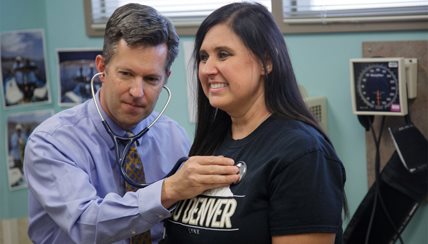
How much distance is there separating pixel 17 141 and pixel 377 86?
1591 mm

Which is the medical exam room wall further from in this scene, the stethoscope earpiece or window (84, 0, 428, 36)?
the stethoscope earpiece

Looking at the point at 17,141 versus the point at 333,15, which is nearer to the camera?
the point at 333,15

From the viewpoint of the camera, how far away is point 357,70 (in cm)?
214

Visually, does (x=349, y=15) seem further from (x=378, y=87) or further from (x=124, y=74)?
(x=124, y=74)

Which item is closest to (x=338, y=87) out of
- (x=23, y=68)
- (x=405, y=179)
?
(x=405, y=179)

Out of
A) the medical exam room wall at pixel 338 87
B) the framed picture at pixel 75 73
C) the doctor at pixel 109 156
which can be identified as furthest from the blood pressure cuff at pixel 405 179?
the framed picture at pixel 75 73

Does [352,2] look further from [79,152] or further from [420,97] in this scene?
[79,152]

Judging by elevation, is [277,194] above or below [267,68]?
below

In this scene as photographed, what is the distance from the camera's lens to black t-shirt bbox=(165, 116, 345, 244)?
132 centimetres

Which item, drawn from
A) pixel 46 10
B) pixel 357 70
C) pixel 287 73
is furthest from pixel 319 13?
pixel 46 10

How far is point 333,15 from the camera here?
2242mm

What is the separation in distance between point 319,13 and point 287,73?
871 mm

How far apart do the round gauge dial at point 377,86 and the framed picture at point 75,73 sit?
1.20m

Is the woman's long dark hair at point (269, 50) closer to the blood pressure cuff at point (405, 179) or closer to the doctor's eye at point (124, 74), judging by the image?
the doctor's eye at point (124, 74)
